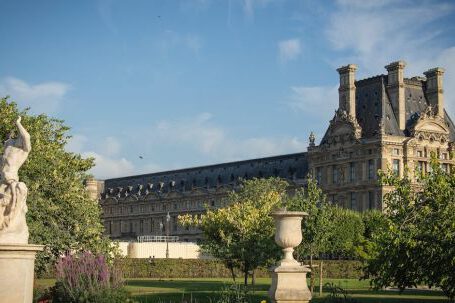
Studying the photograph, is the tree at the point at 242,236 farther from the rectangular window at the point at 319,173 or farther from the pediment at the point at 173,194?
the pediment at the point at 173,194

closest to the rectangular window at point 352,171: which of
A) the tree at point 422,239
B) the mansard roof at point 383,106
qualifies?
the mansard roof at point 383,106

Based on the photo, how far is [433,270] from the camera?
23.2m

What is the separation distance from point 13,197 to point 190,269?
53.3 metres

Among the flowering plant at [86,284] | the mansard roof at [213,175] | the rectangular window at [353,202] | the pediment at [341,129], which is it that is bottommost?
the flowering plant at [86,284]

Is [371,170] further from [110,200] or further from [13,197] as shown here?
[13,197]

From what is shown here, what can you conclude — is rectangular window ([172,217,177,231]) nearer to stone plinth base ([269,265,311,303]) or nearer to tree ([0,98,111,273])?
tree ([0,98,111,273])

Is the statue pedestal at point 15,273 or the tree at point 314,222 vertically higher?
the tree at point 314,222

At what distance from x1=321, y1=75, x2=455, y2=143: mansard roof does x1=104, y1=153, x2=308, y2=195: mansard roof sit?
43.8ft

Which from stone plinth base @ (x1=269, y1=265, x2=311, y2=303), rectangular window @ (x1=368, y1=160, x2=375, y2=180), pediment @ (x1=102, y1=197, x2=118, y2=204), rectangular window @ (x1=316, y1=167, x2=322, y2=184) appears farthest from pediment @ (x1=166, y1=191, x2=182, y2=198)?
stone plinth base @ (x1=269, y1=265, x2=311, y2=303)

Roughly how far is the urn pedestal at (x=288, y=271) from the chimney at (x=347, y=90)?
→ 81671 mm

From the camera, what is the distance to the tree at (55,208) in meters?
34.2

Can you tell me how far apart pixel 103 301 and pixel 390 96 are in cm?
8054

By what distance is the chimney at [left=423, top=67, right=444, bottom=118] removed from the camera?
328 feet

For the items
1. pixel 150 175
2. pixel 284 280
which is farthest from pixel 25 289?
pixel 150 175
